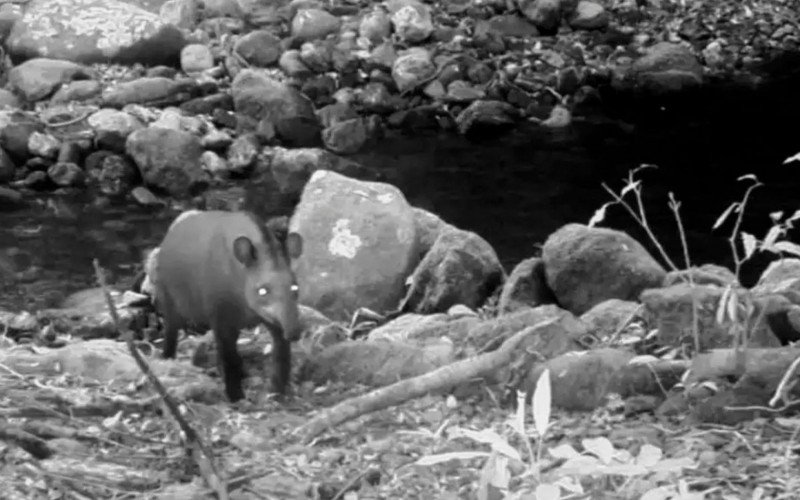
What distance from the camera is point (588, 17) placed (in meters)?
18.8

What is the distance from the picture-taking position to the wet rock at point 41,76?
52.0 feet

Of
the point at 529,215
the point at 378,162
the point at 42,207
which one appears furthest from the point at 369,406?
the point at 378,162

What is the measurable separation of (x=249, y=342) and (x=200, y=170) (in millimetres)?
7580

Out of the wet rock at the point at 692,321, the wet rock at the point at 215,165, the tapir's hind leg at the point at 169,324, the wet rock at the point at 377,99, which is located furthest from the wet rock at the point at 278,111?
the wet rock at the point at 692,321

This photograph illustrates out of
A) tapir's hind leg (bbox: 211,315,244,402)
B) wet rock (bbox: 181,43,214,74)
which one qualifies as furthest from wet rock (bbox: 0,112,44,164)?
tapir's hind leg (bbox: 211,315,244,402)

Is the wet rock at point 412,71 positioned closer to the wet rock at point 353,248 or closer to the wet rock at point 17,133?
the wet rock at point 17,133

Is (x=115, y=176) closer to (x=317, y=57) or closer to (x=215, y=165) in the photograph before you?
(x=215, y=165)

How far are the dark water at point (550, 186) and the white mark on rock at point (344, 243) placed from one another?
2147 mm

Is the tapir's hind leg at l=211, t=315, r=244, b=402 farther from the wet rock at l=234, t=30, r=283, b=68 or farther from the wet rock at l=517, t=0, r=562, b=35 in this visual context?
the wet rock at l=517, t=0, r=562, b=35

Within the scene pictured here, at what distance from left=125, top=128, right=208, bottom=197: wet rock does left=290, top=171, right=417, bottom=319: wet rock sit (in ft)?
13.6

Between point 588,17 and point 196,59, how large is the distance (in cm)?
503

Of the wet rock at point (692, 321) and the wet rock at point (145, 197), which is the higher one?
the wet rock at point (692, 321)

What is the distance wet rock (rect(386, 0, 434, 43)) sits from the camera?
1773 centimetres

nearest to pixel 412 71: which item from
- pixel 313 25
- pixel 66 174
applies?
pixel 313 25
